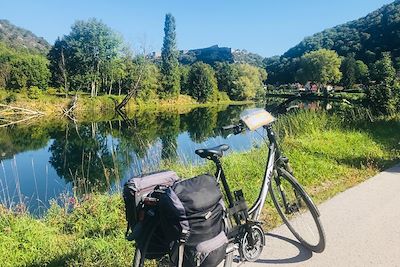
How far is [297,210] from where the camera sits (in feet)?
11.3

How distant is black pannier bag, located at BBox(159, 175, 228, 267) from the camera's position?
2023mm

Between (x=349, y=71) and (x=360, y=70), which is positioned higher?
(x=360, y=70)

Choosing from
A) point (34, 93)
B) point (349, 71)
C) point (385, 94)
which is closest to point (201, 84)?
point (34, 93)

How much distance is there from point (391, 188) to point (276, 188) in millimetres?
2407

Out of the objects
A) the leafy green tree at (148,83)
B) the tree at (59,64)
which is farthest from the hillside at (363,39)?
the tree at (59,64)

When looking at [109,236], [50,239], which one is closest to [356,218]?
[109,236]

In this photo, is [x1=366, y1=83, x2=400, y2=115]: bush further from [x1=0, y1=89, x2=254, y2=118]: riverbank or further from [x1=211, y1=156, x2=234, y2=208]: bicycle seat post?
[x1=0, y1=89, x2=254, y2=118]: riverbank

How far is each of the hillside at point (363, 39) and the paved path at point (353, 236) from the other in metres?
72.0

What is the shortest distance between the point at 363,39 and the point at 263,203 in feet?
324

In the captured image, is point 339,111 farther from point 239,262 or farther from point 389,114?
point 239,262

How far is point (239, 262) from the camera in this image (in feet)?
9.87

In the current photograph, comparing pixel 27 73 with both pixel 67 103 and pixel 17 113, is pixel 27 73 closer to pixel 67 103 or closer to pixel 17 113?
pixel 67 103

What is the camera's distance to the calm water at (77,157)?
305 inches

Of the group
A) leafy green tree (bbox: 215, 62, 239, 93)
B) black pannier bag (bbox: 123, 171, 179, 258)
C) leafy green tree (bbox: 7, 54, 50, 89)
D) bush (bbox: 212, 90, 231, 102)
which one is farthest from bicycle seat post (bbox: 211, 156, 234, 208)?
leafy green tree (bbox: 215, 62, 239, 93)
